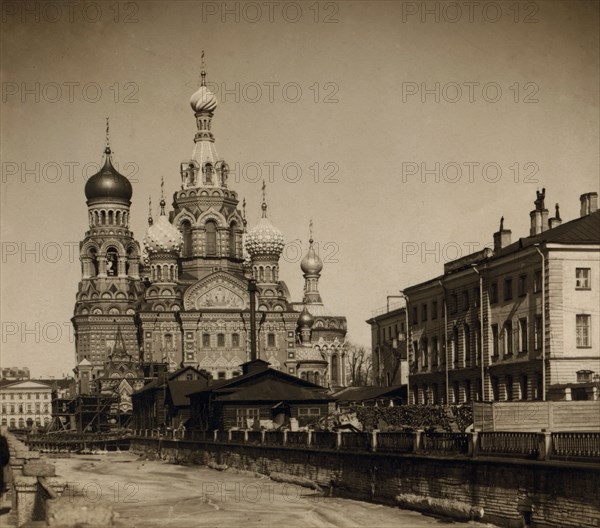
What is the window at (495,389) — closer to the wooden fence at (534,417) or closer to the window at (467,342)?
the window at (467,342)

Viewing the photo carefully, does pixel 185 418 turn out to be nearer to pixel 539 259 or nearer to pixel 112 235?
pixel 539 259

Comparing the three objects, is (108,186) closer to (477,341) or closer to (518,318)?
(477,341)

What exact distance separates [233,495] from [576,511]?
15704 millimetres

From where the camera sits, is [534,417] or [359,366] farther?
[359,366]

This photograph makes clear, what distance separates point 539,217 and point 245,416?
1493 centimetres

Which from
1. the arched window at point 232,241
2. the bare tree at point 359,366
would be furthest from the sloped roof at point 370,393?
the bare tree at point 359,366

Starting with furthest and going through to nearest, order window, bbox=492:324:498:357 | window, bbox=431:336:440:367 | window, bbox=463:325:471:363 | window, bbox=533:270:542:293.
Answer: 1. window, bbox=431:336:440:367
2. window, bbox=463:325:471:363
3. window, bbox=492:324:498:357
4. window, bbox=533:270:542:293

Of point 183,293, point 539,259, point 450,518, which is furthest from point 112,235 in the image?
point 450,518

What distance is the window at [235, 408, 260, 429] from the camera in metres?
51.3

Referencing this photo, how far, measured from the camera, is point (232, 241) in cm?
10850

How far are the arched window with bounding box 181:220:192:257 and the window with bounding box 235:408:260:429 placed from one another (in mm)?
55996

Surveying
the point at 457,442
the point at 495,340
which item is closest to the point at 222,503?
the point at 457,442

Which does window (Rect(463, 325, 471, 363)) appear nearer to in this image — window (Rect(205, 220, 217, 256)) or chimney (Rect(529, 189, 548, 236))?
chimney (Rect(529, 189, 548, 236))

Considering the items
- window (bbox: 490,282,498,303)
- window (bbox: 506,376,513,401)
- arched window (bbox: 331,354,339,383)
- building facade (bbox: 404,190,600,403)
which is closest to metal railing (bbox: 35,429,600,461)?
building facade (bbox: 404,190,600,403)
